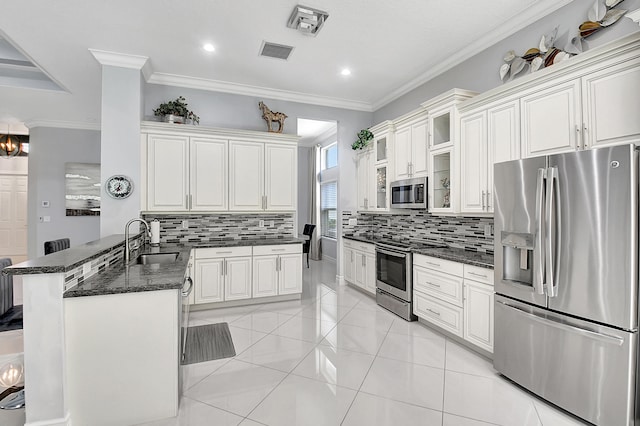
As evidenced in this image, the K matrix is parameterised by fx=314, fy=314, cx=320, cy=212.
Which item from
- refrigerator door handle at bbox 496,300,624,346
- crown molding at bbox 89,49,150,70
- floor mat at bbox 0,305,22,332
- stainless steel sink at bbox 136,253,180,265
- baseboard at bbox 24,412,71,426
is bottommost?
baseboard at bbox 24,412,71,426

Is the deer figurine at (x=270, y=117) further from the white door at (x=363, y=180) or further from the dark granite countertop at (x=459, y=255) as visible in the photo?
the dark granite countertop at (x=459, y=255)

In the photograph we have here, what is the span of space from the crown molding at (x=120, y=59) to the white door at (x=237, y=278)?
2659mm

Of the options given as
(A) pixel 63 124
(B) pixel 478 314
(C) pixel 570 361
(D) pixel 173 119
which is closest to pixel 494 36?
(B) pixel 478 314

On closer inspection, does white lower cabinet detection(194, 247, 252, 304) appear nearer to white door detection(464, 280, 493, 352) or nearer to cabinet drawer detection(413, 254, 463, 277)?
cabinet drawer detection(413, 254, 463, 277)

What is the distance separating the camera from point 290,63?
3992 mm

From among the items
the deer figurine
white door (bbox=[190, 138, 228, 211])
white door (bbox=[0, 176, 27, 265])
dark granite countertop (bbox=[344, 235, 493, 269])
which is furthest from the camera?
white door (bbox=[0, 176, 27, 265])

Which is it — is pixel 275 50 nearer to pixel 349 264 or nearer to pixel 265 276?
pixel 265 276

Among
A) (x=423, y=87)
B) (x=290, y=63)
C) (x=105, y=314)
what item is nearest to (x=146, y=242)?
(x=105, y=314)

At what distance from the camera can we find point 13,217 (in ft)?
25.5

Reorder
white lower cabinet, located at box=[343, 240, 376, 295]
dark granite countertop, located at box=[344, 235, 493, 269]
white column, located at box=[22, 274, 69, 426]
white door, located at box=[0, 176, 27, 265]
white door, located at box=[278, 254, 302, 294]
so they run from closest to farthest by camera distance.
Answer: white column, located at box=[22, 274, 69, 426]
dark granite countertop, located at box=[344, 235, 493, 269]
white door, located at box=[278, 254, 302, 294]
white lower cabinet, located at box=[343, 240, 376, 295]
white door, located at box=[0, 176, 27, 265]

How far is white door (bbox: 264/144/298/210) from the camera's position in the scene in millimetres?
4656

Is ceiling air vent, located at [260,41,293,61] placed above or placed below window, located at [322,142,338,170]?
above

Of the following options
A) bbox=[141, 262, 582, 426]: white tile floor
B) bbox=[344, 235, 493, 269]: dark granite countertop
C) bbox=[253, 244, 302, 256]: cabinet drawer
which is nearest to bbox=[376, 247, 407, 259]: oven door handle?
bbox=[344, 235, 493, 269]: dark granite countertop

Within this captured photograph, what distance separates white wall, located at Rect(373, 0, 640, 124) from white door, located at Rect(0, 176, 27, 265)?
9.19m
